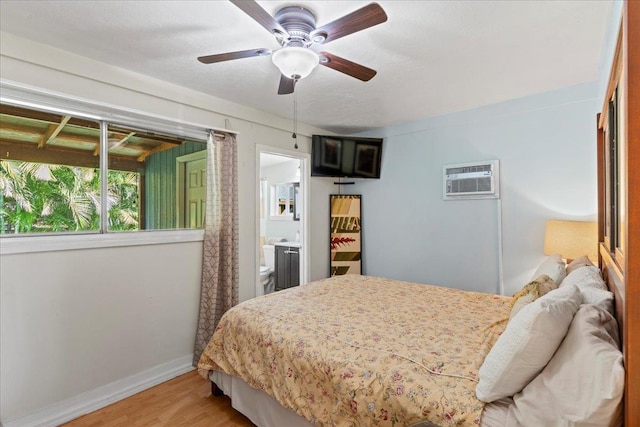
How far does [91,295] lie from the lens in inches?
92.0

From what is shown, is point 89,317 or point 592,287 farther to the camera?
point 89,317

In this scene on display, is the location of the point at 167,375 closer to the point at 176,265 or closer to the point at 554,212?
the point at 176,265

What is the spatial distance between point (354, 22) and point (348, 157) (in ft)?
8.88

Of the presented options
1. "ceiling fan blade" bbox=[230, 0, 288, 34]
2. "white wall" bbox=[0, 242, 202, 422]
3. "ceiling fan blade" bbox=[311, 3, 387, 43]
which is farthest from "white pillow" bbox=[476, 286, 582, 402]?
"white wall" bbox=[0, 242, 202, 422]

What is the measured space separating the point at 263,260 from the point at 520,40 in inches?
181

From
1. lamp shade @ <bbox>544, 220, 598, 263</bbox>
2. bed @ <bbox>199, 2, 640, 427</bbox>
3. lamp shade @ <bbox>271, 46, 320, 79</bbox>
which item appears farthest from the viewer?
lamp shade @ <bbox>544, 220, 598, 263</bbox>

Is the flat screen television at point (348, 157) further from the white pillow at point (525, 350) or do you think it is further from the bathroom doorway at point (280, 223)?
the white pillow at point (525, 350)

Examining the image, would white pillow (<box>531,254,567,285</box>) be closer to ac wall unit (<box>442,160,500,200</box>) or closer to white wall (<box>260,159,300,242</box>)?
ac wall unit (<box>442,160,500,200</box>)

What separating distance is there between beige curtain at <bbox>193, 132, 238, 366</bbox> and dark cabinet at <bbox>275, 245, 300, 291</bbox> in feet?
5.87

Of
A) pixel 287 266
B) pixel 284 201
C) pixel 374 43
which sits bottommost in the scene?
pixel 287 266

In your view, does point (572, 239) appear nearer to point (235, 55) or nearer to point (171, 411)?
point (235, 55)

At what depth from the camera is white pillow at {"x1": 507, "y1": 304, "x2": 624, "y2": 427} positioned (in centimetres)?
92

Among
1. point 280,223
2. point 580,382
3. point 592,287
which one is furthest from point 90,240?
point 280,223

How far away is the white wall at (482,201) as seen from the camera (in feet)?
9.35
